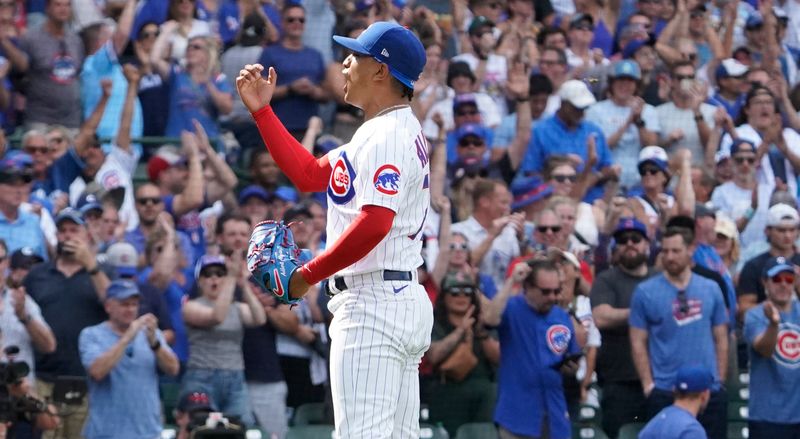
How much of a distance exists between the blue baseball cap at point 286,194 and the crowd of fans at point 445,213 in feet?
0.05

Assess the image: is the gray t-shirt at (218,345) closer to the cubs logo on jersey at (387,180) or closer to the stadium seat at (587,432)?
the stadium seat at (587,432)

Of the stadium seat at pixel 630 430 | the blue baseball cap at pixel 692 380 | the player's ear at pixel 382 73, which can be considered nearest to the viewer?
the player's ear at pixel 382 73

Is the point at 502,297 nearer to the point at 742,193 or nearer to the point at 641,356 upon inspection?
the point at 641,356

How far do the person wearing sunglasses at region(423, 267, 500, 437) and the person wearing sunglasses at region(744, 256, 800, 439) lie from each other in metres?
1.42

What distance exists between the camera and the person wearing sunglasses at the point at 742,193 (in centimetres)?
921

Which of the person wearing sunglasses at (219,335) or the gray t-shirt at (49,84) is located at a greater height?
the gray t-shirt at (49,84)

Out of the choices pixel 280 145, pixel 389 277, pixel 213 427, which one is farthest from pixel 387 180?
pixel 213 427

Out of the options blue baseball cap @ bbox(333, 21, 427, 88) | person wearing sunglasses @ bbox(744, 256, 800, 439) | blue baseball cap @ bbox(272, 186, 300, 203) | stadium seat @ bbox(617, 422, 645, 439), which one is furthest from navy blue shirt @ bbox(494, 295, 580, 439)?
blue baseball cap @ bbox(333, 21, 427, 88)

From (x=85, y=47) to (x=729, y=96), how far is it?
4.46m

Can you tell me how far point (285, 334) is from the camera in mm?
7598

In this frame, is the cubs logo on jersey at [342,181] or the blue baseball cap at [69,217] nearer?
the cubs logo on jersey at [342,181]

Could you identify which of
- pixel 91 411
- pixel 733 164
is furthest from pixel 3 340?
pixel 733 164

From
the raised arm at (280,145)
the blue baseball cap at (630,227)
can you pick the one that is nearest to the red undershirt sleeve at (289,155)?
the raised arm at (280,145)

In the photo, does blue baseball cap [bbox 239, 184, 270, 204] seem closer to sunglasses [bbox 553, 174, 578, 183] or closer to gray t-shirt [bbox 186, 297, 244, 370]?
gray t-shirt [bbox 186, 297, 244, 370]
